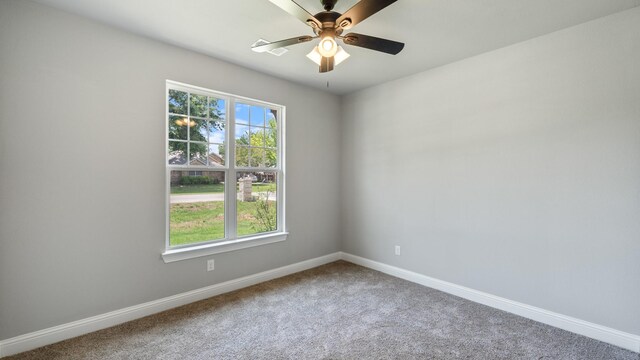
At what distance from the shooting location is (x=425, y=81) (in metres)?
3.41

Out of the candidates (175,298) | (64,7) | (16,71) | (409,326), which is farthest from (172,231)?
(409,326)

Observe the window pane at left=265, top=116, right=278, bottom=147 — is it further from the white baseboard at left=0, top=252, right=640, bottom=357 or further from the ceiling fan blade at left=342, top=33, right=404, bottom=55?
the ceiling fan blade at left=342, top=33, right=404, bottom=55

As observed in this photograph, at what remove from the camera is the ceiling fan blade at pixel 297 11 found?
1631 millimetres

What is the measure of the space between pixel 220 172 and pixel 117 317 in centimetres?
165

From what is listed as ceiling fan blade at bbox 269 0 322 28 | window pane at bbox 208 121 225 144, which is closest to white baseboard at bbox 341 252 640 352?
window pane at bbox 208 121 225 144

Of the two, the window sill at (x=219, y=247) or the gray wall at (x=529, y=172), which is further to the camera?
the window sill at (x=219, y=247)

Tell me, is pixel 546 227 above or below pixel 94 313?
above

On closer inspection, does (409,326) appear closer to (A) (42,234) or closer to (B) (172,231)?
(B) (172,231)

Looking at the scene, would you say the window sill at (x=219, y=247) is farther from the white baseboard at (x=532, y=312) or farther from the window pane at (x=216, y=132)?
the white baseboard at (x=532, y=312)

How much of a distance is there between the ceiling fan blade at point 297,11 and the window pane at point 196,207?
79.1 inches

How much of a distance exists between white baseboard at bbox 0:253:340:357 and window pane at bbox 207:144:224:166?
54.6 inches

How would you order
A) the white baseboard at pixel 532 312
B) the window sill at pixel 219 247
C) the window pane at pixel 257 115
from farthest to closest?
the window pane at pixel 257 115
the window sill at pixel 219 247
the white baseboard at pixel 532 312

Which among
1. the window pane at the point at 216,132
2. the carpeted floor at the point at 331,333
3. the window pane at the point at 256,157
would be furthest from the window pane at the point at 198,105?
the carpeted floor at the point at 331,333

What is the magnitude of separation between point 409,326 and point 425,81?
2735 millimetres
